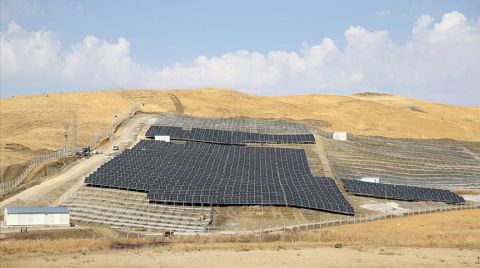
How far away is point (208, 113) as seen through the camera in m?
146

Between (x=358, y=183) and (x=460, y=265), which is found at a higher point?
(x=358, y=183)

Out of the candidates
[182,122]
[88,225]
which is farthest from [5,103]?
[88,225]

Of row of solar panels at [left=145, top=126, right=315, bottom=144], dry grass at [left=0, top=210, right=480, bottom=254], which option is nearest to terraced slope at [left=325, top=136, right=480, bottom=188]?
row of solar panels at [left=145, top=126, right=315, bottom=144]

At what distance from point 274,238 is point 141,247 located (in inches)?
467

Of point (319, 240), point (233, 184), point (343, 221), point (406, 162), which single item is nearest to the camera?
point (319, 240)

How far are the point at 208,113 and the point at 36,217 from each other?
8660cm

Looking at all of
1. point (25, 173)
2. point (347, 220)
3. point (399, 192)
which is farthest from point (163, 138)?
point (347, 220)

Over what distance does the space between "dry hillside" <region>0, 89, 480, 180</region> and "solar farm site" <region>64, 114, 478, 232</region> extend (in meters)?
28.6

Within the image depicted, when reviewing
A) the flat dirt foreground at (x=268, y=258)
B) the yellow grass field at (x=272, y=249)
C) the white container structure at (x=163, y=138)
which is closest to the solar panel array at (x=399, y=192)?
the yellow grass field at (x=272, y=249)

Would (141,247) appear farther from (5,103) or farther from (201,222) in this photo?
(5,103)

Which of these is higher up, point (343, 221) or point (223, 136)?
point (223, 136)

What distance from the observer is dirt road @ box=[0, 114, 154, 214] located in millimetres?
70625

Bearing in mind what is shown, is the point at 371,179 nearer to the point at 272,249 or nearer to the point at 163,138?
the point at 163,138

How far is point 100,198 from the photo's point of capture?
70250 mm
